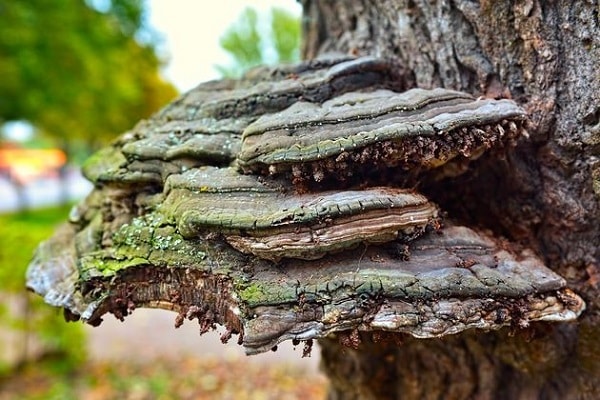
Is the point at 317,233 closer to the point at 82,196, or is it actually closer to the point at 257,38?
the point at 82,196

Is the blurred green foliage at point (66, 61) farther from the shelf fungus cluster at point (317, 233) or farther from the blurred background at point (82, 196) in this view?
the shelf fungus cluster at point (317, 233)

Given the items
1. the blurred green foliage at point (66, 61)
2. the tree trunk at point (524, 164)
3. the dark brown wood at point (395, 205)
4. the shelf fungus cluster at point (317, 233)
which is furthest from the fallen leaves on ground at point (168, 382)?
the blurred green foliage at point (66, 61)

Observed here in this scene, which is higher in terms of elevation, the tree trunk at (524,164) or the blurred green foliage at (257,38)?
the blurred green foliage at (257,38)

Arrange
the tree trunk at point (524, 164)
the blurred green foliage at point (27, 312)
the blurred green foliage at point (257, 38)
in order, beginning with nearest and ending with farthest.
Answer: the tree trunk at point (524, 164), the blurred green foliage at point (27, 312), the blurred green foliage at point (257, 38)

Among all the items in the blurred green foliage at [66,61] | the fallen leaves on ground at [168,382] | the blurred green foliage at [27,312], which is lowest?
the fallen leaves on ground at [168,382]

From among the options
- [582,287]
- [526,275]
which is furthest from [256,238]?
[582,287]

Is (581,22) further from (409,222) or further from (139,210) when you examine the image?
(139,210)

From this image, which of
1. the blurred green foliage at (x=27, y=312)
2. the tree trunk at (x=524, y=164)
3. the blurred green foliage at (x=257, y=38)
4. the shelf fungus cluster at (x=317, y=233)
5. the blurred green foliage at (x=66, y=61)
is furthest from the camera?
the blurred green foliage at (x=257, y=38)
